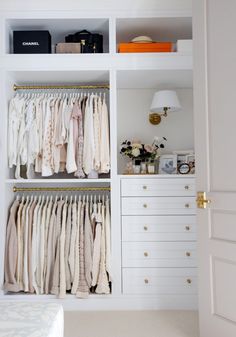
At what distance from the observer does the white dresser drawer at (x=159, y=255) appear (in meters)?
3.05

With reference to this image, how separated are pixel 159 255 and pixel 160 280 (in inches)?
8.8

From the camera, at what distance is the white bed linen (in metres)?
1.38

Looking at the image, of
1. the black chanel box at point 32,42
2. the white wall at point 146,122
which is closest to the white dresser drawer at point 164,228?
the white wall at point 146,122

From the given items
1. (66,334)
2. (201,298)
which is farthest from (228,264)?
(66,334)

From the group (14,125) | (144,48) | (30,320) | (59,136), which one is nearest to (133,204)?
(59,136)

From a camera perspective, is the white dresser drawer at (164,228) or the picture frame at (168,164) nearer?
the white dresser drawer at (164,228)

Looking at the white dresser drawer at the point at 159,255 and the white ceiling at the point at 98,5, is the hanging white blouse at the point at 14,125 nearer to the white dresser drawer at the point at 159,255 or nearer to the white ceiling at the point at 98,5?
the white ceiling at the point at 98,5

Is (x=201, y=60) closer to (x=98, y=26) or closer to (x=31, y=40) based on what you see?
(x=98, y=26)

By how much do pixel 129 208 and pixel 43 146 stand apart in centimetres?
98

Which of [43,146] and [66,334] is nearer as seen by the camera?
[66,334]

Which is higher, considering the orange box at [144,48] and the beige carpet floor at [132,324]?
the orange box at [144,48]

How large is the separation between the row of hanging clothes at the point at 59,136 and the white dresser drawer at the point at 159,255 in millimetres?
750

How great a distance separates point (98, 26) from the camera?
10.7 feet

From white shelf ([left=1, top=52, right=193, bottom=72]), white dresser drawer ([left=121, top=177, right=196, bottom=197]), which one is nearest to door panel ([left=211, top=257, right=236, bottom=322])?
white dresser drawer ([left=121, top=177, right=196, bottom=197])
